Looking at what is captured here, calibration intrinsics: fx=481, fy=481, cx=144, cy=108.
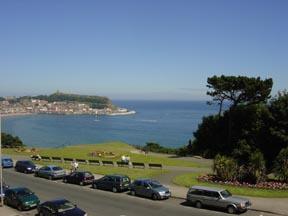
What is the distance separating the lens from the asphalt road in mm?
30672

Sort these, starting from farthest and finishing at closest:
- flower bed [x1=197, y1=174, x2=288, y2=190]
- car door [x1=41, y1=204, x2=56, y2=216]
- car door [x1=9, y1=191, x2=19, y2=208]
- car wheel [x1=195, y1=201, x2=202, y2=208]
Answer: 1. flower bed [x1=197, y1=174, x2=288, y2=190]
2. car door [x1=9, y1=191, x2=19, y2=208]
3. car wheel [x1=195, y1=201, x2=202, y2=208]
4. car door [x1=41, y1=204, x2=56, y2=216]

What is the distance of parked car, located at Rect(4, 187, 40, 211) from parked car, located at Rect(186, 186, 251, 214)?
35.2 ft

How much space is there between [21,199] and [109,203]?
612cm

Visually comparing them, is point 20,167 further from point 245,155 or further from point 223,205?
point 223,205

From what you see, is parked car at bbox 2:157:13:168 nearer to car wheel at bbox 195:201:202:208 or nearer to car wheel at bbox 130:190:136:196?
car wheel at bbox 130:190:136:196

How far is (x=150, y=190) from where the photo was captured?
116 feet

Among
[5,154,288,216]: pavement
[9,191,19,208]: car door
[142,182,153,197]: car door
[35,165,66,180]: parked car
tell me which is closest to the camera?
[5,154,288,216]: pavement

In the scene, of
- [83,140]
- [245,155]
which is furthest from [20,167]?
[83,140]

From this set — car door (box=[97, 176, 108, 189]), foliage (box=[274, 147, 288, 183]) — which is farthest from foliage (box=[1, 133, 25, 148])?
foliage (box=[274, 147, 288, 183])

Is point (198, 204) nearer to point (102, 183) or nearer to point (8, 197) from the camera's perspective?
point (102, 183)

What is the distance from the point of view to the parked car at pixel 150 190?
114ft

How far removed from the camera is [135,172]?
48.9 m

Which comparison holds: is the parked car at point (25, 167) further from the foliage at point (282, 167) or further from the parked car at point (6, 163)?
the foliage at point (282, 167)

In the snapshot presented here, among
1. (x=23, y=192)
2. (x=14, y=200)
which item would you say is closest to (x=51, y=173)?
(x=23, y=192)
